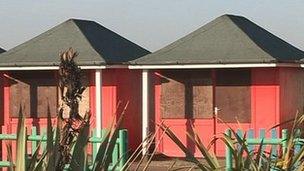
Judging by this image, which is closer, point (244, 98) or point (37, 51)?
point (244, 98)

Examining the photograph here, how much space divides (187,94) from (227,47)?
5.37ft

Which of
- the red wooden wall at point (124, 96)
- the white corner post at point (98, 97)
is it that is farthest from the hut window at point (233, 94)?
the white corner post at point (98, 97)

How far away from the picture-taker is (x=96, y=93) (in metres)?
20.0

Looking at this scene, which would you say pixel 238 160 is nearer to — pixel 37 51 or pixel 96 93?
pixel 96 93

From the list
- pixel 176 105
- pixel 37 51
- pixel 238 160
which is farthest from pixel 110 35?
pixel 238 160

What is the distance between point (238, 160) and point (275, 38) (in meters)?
17.5

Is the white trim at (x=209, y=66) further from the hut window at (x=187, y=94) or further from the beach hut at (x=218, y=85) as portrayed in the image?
the hut window at (x=187, y=94)

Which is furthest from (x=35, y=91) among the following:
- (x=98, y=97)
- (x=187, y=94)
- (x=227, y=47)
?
(x=227, y=47)

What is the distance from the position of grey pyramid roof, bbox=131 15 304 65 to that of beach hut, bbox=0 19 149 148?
1098 mm

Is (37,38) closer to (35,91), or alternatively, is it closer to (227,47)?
→ (35,91)

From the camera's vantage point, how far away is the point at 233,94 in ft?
63.5

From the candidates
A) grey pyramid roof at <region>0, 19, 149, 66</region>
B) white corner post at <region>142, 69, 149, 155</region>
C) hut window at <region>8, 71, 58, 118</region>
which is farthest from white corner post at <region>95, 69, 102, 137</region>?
hut window at <region>8, 71, 58, 118</region>

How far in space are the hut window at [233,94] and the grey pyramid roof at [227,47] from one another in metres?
0.58

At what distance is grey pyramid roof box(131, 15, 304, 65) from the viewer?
741 inches
